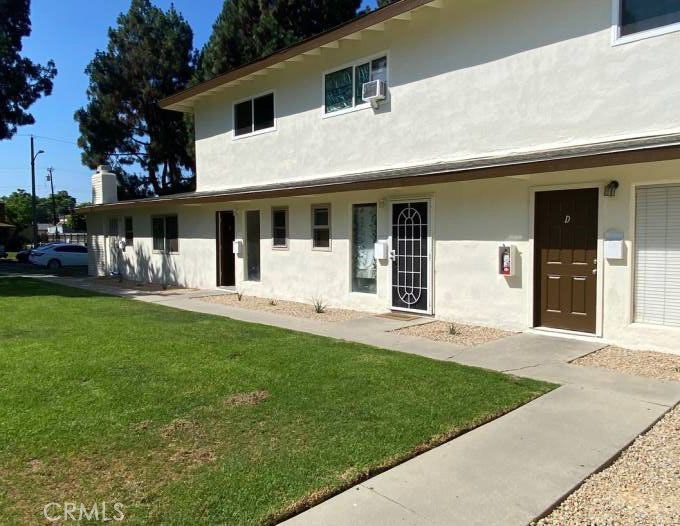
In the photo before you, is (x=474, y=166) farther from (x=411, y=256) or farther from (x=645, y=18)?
(x=645, y=18)

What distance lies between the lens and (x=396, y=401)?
5.11m

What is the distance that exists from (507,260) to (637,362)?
2536 millimetres

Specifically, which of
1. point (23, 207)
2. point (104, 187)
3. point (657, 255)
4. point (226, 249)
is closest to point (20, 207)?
point (23, 207)

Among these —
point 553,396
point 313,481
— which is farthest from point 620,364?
point 313,481

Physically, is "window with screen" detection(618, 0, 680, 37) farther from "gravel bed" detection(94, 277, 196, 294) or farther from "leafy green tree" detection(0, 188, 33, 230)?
"leafy green tree" detection(0, 188, 33, 230)

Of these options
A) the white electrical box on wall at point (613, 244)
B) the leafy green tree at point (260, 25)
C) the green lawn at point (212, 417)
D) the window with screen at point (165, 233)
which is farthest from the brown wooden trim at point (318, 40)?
the leafy green tree at point (260, 25)

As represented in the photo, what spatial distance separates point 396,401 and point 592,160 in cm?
409

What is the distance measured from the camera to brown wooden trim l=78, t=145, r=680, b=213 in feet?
20.5

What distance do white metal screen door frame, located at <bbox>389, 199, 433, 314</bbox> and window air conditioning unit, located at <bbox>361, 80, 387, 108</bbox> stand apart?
2.22 metres

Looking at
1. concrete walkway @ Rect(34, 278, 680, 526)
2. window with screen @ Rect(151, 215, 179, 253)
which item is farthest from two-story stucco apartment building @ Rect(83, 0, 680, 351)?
window with screen @ Rect(151, 215, 179, 253)

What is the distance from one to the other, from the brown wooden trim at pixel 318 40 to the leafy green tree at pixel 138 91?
13.4 meters

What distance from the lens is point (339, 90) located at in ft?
39.0

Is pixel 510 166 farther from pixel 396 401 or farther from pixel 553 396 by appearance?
pixel 396 401

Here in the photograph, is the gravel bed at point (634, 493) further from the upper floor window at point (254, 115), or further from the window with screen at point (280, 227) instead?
the upper floor window at point (254, 115)
